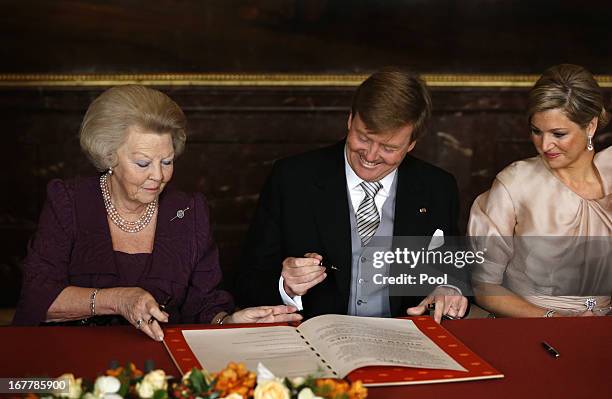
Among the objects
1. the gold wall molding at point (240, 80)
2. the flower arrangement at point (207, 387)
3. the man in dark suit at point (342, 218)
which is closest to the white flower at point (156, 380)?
the flower arrangement at point (207, 387)

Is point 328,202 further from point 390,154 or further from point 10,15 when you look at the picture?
point 10,15

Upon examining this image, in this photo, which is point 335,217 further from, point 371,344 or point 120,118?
point 371,344

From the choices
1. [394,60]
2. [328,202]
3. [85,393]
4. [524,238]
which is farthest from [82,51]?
[85,393]

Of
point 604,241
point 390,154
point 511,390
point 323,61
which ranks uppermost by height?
point 323,61

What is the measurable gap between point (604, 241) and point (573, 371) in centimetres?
129

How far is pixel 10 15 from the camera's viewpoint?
18.6ft

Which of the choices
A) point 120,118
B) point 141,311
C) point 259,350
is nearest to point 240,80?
point 120,118

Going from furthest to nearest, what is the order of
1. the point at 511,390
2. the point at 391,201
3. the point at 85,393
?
the point at 391,201 → the point at 511,390 → the point at 85,393

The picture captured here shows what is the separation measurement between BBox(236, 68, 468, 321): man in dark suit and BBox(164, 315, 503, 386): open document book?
2.38ft

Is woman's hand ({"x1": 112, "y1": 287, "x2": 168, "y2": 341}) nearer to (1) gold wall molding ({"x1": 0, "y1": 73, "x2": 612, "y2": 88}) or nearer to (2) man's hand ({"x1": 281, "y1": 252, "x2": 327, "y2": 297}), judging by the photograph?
(2) man's hand ({"x1": 281, "y1": 252, "x2": 327, "y2": 297})

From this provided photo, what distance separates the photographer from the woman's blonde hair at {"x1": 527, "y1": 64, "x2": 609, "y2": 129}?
3.52 metres

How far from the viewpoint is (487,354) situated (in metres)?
2.63

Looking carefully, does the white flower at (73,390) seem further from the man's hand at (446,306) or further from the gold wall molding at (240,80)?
the gold wall molding at (240,80)

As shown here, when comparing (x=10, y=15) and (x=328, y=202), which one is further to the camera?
(x=10, y=15)
